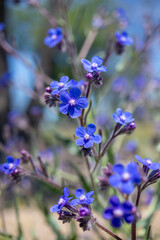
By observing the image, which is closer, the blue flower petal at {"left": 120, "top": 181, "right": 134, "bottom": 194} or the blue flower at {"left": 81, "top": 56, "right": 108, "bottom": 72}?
the blue flower petal at {"left": 120, "top": 181, "right": 134, "bottom": 194}

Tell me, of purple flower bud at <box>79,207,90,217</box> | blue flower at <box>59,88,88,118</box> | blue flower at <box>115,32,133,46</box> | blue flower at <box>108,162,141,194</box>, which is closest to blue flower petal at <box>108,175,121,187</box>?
blue flower at <box>108,162,141,194</box>

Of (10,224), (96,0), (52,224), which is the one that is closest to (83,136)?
(52,224)

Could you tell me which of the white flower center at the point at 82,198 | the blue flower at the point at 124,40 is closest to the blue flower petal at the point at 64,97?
the white flower center at the point at 82,198

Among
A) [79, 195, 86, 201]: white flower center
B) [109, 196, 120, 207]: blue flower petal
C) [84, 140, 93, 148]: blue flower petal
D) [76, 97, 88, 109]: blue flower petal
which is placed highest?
[76, 97, 88, 109]: blue flower petal

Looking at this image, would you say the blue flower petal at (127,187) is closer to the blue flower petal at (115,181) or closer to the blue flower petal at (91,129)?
the blue flower petal at (115,181)

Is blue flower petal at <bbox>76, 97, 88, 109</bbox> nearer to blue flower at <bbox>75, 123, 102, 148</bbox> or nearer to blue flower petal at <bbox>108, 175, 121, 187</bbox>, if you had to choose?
blue flower at <bbox>75, 123, 102, 148</bbox>
